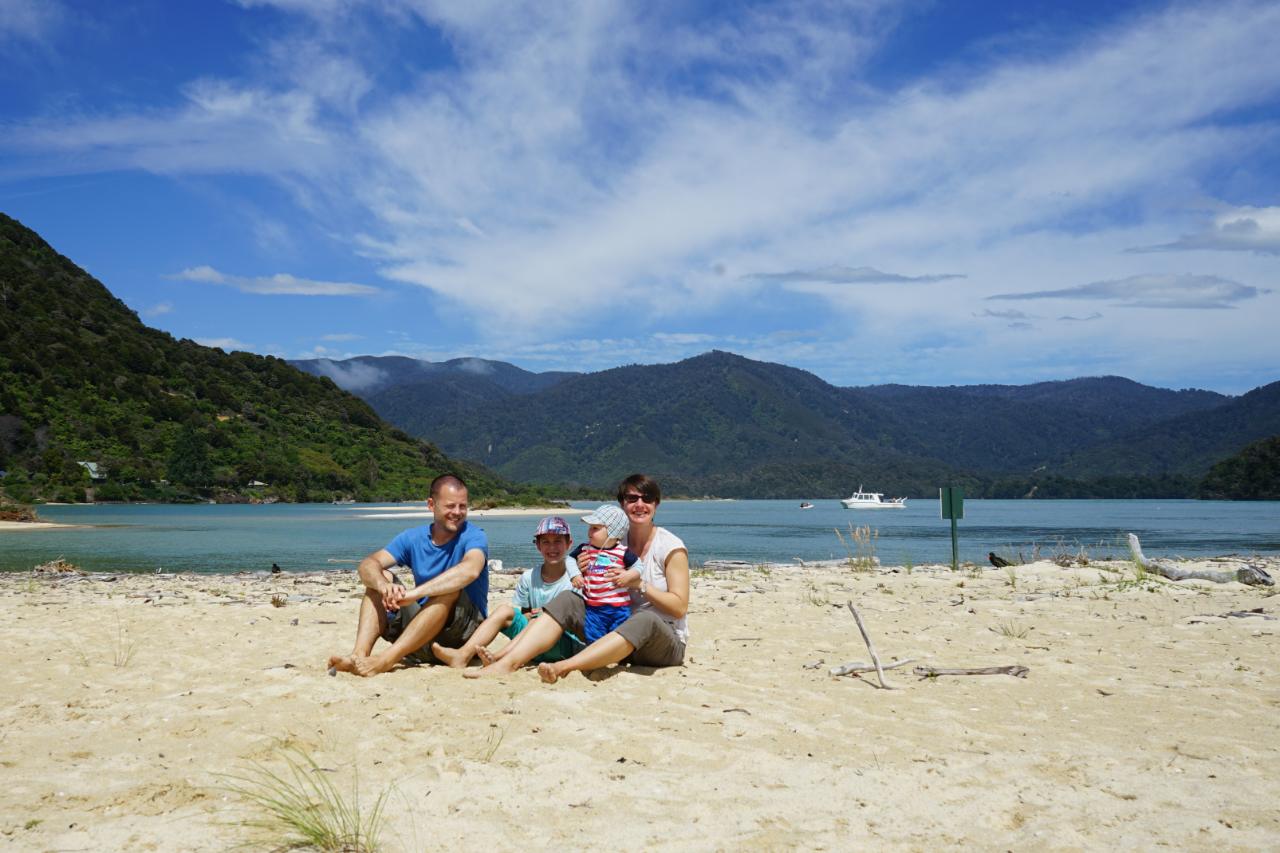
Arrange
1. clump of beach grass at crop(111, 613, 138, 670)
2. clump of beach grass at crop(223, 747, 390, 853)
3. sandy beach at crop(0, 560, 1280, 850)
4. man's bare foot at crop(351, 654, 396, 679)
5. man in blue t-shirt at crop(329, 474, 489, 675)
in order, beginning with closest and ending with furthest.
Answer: clump of beach grass at crop(223, 747, 390, 853) < sandy beach at crop(0, 560, 1280, 850) < man's bare foot at crop(351, 654, 396, 679) < man in blue t-shirt at crop(329, 474, 489, 675) < clump of beach grass at crop(111, 613, 138, 670)

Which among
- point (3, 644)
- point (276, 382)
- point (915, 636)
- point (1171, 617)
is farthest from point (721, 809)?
point (276, 382)

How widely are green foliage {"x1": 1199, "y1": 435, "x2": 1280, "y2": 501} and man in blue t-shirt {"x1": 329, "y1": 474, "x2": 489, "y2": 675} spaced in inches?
4278

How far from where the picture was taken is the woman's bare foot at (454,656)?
610cm

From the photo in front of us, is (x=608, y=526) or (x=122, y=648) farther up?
(x=608, y=526)

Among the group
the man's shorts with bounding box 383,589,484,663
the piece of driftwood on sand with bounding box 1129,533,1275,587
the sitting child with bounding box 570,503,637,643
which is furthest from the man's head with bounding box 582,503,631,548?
the piece of driftwood on sand with bounding box 1129,533,1275,587

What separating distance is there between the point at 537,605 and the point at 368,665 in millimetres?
1439

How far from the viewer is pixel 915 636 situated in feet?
26.6

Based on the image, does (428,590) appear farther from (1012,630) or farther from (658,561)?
(1012,630)

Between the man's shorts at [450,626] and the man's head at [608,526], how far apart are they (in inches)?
40.9

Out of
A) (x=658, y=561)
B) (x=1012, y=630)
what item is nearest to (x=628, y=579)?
(x=658, y=561)

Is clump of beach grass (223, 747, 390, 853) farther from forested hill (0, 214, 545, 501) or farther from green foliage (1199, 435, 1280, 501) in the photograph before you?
green foliage (1199, 435, 1280, 501)

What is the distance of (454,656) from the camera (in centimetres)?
613

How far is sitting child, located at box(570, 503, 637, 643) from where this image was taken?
247 inches

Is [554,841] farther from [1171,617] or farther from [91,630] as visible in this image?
[1171,617]
